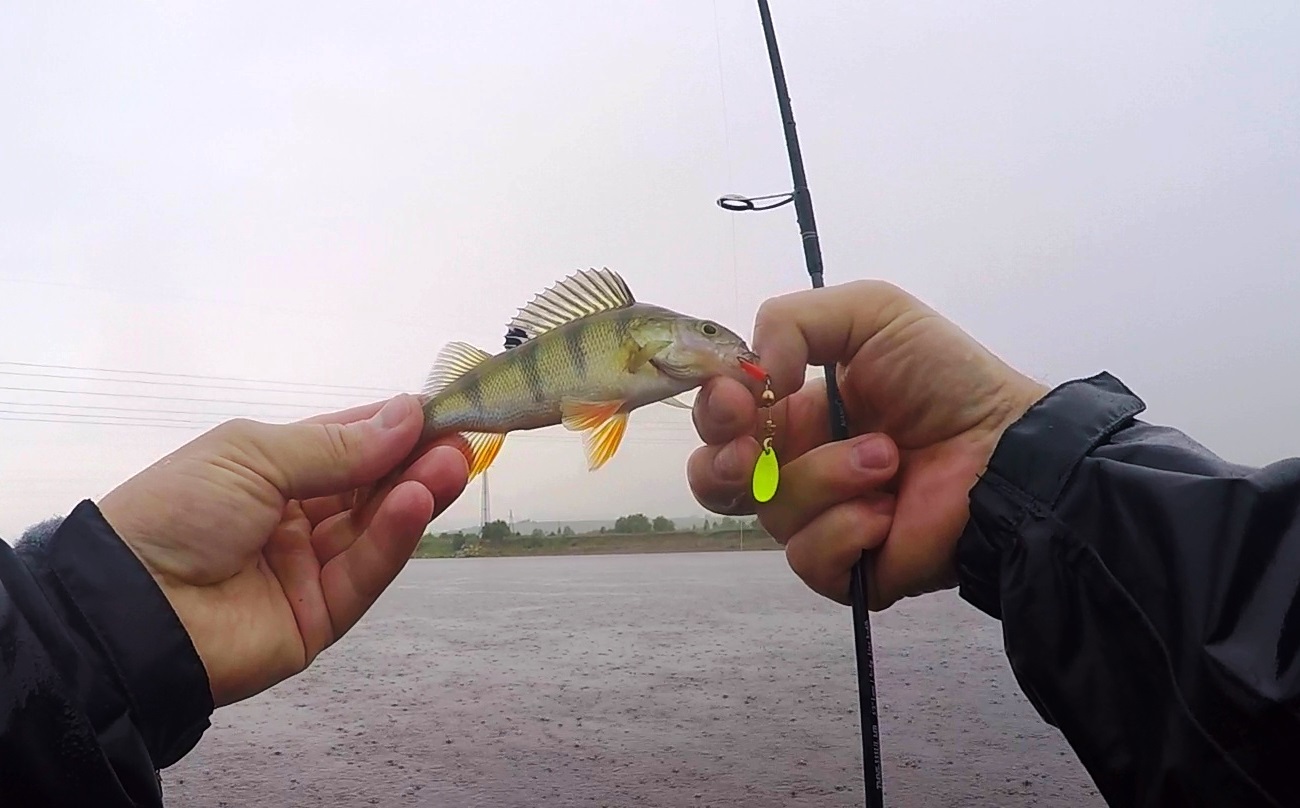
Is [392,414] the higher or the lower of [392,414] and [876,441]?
the higher

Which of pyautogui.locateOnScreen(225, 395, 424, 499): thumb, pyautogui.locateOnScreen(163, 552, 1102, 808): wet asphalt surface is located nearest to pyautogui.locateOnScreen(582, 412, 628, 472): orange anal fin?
pyautogui.locateOnScreen(225, 395, 424, 499): thumb

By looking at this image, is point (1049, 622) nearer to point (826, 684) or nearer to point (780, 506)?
point (780, 506)

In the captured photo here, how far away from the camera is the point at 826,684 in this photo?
259 inches

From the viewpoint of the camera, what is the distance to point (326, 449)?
8.43 feet

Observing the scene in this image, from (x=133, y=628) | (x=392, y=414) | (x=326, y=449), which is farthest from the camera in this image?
(x=392, y=414)

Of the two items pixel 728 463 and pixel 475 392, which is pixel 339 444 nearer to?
pixel 475 392

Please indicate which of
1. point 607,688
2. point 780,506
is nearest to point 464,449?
point 780,506

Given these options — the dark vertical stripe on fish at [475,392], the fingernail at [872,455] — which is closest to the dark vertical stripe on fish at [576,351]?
the dark vertical stripe on fish at [475,392]

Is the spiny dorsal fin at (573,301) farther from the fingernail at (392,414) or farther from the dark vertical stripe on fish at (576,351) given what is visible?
the fingernail at (392,414)

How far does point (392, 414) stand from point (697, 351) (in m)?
0.93

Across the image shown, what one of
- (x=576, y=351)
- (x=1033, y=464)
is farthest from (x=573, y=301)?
(x=1033, y=464)

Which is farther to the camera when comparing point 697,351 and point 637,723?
point 637,723

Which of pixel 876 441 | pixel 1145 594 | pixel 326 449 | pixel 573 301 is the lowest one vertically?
pixel 1145 594

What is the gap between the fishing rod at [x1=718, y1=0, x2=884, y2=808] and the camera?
7.59ft
